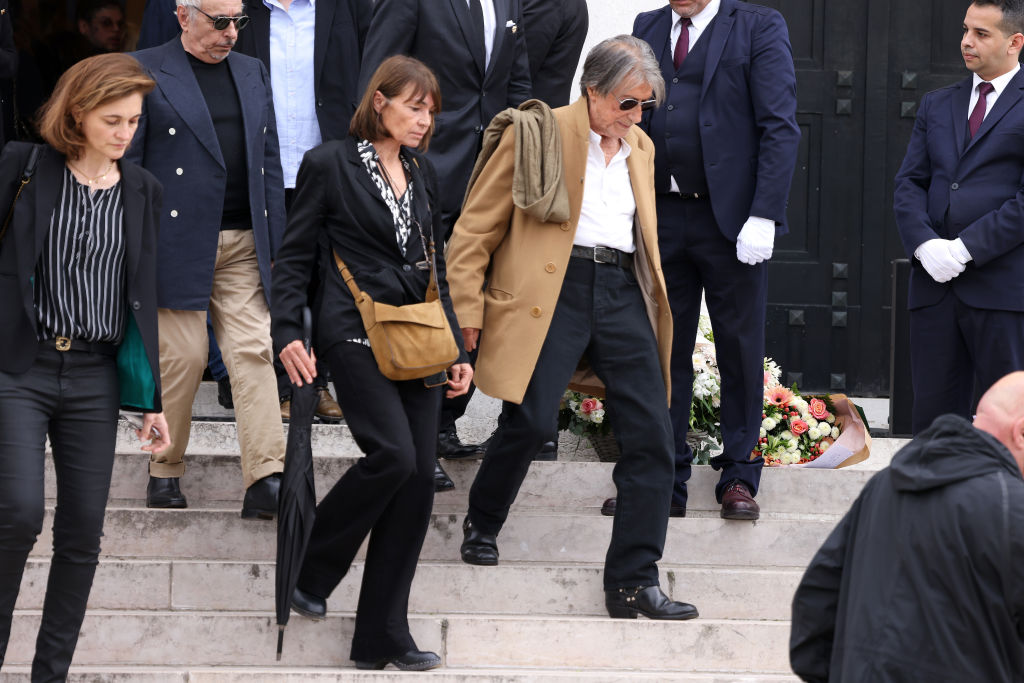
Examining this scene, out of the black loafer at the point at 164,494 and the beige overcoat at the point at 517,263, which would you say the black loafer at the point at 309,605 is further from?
the black loafer at the point at 164,494

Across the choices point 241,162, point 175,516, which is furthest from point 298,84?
point 175,516

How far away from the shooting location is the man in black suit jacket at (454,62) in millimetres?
6520

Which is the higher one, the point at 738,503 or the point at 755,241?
the point at 755,241

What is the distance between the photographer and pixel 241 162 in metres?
6.21

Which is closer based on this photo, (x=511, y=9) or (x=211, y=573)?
(x=211, y=573)

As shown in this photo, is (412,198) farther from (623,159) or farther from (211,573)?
(211,573)

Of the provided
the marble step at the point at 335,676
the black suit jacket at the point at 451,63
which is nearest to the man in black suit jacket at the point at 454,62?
the black suit jacket at the point at 451,63

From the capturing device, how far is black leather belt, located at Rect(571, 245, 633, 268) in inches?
228

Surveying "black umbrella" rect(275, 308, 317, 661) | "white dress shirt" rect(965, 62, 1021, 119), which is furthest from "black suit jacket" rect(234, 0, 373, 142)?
"white dress shirt" rect(965, 62, 1021, 119)

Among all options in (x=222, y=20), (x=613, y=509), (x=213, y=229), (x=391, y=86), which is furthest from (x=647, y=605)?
(x=222, y=20)

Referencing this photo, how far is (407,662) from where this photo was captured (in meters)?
5.27

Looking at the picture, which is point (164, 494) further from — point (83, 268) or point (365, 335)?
point (83, 268)

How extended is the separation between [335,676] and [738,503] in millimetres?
1955

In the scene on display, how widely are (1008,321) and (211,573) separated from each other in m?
3.23
